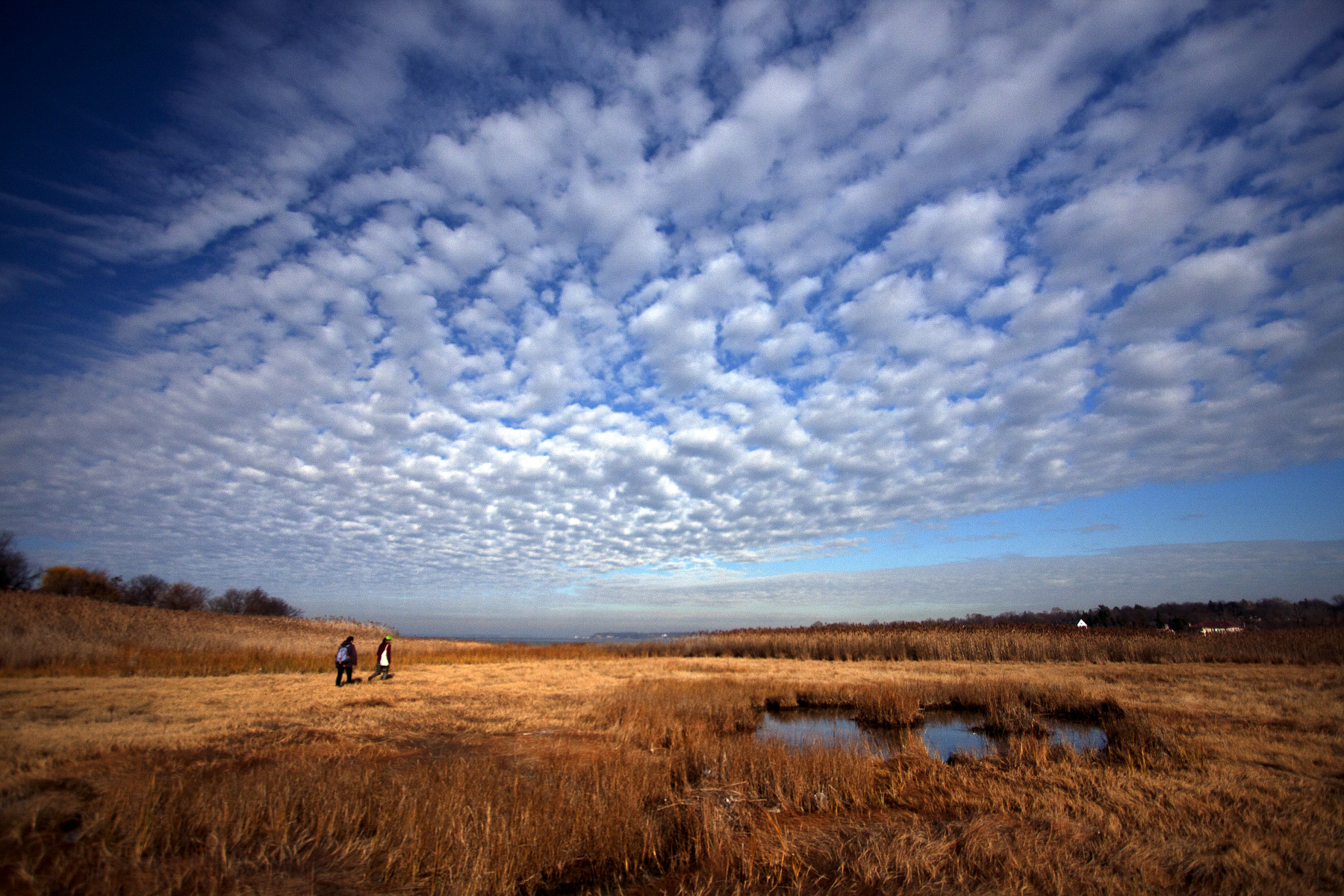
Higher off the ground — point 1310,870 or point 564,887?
point 1310,870

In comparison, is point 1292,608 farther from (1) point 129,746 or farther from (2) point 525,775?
(1) point 129,746

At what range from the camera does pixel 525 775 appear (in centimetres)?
973

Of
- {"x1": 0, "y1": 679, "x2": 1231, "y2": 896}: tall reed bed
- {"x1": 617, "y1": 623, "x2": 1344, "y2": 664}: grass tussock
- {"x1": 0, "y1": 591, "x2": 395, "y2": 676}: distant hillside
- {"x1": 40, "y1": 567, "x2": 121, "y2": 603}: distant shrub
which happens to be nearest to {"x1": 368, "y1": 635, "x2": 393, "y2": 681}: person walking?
{"x1": 0, "y1": 591, "x2": 395, "y2": 676}: distant hillside

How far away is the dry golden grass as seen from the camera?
5.57 meters

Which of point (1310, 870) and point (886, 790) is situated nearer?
point (1310, 870)

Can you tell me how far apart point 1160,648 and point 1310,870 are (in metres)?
32.7

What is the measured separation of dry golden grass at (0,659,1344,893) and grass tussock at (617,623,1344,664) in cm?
1871

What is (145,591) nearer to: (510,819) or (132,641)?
(132,641)

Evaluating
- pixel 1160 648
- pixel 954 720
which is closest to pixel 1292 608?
pixel 1160 648

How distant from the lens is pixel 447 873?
5906mm

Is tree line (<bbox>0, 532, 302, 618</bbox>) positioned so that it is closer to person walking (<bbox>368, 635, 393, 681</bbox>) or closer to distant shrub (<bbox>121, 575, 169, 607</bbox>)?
distant shrub (<bbox>121, 575, 169, 607</bbox>)

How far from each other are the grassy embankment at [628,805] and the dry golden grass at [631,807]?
0.13 feet

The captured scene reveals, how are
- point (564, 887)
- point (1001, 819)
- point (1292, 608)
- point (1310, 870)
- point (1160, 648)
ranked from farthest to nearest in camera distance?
1. point (1292, 608)
2. point (1160, 648)
3. point (1001, 819)
4. point (564, 887)
5. point (1310, 870)

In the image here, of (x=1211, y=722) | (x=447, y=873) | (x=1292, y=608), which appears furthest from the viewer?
(x=1292, y=608)
